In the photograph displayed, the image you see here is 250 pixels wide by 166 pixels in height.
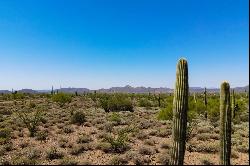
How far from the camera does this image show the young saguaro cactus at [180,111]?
9461 millimetres

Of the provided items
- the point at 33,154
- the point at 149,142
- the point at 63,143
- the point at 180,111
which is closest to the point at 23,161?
the point at 33,154

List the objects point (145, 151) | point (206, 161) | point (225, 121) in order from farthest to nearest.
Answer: point (145, 151)
point (206, 161)
point (225, 121)

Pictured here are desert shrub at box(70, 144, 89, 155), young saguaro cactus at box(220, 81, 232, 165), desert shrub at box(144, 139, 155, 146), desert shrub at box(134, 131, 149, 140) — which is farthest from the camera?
desert shrub at box(134, 131, 149, 140)

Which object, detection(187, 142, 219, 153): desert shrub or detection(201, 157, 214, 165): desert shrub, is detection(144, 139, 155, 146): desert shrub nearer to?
detection(187, 142, 219, 153): desert shrub

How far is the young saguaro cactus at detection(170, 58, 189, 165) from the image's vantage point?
9.46 meters

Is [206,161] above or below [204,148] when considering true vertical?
below

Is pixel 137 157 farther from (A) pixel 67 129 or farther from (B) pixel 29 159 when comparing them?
(A) pixel 67 129

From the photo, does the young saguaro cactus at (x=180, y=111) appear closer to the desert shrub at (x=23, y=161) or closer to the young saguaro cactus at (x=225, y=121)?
the young saguaro cactus at (x=225, y=121)

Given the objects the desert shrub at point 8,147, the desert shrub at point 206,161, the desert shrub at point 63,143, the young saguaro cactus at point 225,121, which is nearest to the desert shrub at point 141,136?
the desert shrub at point 63,143

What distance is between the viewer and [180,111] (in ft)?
31.0

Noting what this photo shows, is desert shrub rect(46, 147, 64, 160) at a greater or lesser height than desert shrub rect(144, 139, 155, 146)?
lesser

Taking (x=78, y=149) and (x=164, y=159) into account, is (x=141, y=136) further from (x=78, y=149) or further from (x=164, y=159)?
(x=164, y=159)

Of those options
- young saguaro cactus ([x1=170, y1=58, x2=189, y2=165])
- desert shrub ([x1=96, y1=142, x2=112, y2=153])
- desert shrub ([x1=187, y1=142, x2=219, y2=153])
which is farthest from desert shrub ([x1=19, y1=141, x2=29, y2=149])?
young saguaro cactus ([x1=170, y1=58, x2=189, y2=165])

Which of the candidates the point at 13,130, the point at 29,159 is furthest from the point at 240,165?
the point at 13,130
